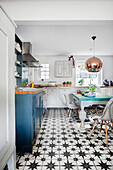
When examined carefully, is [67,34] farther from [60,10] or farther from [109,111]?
[109,111]

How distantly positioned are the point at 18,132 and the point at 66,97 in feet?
6.67

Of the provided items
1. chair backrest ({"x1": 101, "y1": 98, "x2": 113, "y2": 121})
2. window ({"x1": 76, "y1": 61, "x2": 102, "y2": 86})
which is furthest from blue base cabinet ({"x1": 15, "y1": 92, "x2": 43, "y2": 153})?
window ({"x1": 76, "y1": 61, "x2": 102, "y2": 86})

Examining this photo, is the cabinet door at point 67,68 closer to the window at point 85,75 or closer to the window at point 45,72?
the window at point 85,75

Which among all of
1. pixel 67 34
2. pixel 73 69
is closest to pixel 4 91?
pixel 67 34

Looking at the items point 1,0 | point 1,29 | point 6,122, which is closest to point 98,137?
point 6,122

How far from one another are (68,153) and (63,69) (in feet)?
14.8

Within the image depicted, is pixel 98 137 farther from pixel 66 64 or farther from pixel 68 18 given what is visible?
pixel 66 64

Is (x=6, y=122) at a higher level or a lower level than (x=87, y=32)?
lower

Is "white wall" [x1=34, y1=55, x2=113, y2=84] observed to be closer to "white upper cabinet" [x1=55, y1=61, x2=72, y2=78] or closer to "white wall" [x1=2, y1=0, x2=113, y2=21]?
"white upper cabinet" [x1=55, y1=61, x2=72, y2=78]

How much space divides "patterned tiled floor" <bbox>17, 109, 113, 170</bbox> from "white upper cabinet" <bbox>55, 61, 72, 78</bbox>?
11.8 ft

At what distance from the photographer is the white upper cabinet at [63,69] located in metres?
6.03

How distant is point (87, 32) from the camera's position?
344 cm

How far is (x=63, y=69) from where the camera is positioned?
19.8ft

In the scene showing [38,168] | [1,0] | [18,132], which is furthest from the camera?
[1,0]
